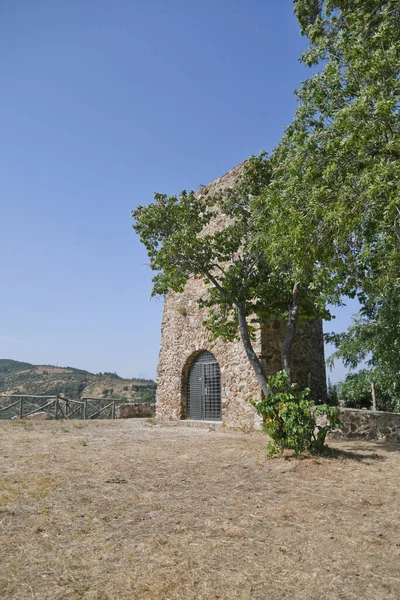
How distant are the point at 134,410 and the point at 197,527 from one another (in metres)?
14.0

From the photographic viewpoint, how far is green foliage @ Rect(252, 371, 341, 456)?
21.6ft

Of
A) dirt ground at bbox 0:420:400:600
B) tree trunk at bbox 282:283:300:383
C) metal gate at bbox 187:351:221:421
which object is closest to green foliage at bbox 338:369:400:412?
metal gate at bbox 187:351:221:421

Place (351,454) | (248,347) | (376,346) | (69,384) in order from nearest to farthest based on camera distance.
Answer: (351,454) < (248,347) < (376,346) < (69,384)

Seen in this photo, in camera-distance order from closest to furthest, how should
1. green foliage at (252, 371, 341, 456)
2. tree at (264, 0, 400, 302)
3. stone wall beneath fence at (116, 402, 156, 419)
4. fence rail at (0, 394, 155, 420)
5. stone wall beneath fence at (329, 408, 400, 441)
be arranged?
tree at (264, 0, 400, 302), green foliage at (252, 371, 341, 456), stone wall beneath fence at (329, 408, 400, 441), fence rail at (0, 394, 155, 420), stone wall beneath fence at (116, 402, 156, 419)

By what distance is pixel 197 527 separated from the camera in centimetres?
362

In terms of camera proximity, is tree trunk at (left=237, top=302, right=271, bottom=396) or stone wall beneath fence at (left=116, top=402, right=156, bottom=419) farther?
stone wall beneath fence at (left=116, top=402, right=156, bottom=419)

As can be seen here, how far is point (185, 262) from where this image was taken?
8.89 m

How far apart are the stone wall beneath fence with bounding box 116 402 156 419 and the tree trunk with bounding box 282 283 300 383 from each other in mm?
10069

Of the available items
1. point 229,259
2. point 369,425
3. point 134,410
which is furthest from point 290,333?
point 134,410

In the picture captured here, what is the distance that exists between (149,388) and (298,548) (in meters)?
36.7

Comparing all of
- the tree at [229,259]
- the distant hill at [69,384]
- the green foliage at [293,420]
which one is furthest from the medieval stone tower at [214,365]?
the distant hill at [69,384]

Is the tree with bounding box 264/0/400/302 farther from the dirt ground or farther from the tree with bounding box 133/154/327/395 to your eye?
the dirt ground

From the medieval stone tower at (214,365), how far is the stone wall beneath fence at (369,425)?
2.41 m

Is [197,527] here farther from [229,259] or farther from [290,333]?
[229,259]
